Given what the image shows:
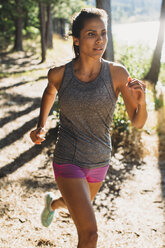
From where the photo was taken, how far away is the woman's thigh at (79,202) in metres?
2.00

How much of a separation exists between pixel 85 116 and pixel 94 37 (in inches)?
25.0

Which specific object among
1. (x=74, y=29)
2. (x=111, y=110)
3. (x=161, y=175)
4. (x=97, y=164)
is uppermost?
(x=74, y=29)

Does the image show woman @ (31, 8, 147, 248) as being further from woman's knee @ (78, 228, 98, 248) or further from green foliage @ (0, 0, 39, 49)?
green foliage @ (0, 0, 39, 49)

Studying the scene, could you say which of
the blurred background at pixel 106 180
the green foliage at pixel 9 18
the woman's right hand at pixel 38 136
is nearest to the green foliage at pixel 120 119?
the blurred background at pixel 106 180

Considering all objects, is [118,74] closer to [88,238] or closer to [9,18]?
[88,238]

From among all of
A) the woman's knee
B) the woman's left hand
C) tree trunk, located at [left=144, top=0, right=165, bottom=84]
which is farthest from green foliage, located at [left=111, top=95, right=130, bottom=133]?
tree trunk, located at [left=144, top=0, right=165, bottom=84]

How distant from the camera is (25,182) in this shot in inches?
177

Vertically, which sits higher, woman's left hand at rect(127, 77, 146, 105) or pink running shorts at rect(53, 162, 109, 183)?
woman's left hand at rect(127, 77, 146, 105)

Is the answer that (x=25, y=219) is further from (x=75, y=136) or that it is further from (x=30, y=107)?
(x=30, y=107)

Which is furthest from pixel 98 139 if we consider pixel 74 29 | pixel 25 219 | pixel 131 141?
pixel 131 141

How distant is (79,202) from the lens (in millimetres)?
2082

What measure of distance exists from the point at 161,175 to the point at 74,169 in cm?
315

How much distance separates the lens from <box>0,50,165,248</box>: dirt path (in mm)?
3383

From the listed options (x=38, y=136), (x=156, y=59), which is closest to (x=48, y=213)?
(x=38, y=136)
